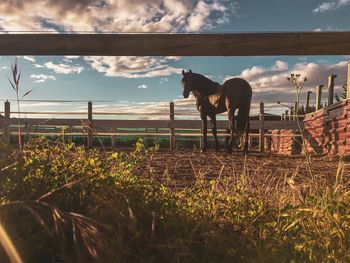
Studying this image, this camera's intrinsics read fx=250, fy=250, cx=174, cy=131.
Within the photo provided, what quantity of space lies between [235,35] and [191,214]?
53.5 inches

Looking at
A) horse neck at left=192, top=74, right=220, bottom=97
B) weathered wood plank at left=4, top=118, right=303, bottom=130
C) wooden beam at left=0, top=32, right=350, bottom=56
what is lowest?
weathered wood plank at left=4, top=118, right=303, bottom=130

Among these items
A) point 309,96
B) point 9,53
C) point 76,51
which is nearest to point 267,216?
point 76,51

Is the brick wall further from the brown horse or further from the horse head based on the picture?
the horse head

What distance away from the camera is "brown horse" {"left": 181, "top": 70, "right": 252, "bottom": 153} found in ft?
24.4

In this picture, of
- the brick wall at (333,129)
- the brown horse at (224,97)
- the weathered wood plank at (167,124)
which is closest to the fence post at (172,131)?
the weathered wood plank at (167,124)

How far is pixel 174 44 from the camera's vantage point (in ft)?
6.27

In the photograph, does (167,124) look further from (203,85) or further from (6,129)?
(6,129)

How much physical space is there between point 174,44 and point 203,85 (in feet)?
22.3

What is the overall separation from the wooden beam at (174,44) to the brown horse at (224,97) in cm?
554

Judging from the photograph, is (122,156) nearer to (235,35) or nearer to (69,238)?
(69,238)

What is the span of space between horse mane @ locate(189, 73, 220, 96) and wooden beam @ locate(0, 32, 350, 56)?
6.62 meters

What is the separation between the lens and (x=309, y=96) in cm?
1481

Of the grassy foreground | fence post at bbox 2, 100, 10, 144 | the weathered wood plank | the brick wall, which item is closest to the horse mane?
the weathered wood plank

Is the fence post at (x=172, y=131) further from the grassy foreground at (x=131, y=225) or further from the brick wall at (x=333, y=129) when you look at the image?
the grassy foreground at (x=131, y=225)
